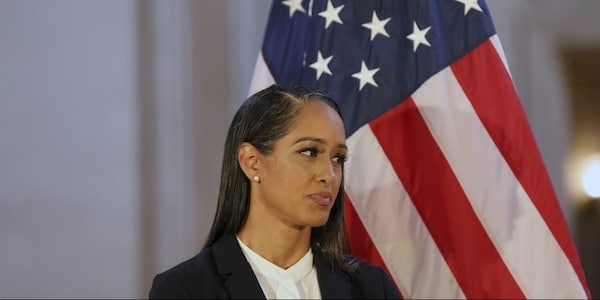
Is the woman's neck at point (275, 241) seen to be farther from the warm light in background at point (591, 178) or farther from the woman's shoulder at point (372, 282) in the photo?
the warm light in background at point (591, 178)

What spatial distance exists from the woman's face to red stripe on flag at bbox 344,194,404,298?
559 millimetres

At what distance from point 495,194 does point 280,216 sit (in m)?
0.78

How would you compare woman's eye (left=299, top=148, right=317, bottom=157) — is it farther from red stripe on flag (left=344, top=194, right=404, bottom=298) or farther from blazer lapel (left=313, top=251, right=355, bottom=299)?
red stripe on flag (left=344, top=194, right=404, bottom=298)

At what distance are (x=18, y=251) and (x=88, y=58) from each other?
612 millimetres

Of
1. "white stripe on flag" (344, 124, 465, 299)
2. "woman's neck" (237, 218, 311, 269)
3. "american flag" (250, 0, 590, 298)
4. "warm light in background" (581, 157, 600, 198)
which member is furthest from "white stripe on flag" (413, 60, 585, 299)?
"warm light in background" (581, 157, 600, 198)

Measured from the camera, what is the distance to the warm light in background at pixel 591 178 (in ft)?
11.3

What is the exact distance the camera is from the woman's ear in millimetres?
1873

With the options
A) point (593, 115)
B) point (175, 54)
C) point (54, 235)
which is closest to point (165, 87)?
point (175, 54)

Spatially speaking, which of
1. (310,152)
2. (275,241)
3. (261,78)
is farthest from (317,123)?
(261,78)

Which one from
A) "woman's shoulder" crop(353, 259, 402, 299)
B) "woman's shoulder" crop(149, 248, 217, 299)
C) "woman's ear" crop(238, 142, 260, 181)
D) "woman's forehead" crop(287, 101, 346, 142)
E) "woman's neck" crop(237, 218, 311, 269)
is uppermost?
"woman's forehead" crop(287, 101, 346, 142)

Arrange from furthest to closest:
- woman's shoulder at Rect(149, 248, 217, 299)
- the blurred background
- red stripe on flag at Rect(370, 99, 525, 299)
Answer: red stripe on flag at Rect(370, 99, 525, 299), the blurred background, woman's shoulder at Rect(149, 248, 217, 299)

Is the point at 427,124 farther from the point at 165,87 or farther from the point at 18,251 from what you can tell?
the point at 18,251

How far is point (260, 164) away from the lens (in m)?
1.87

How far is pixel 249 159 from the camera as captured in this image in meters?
1.88
